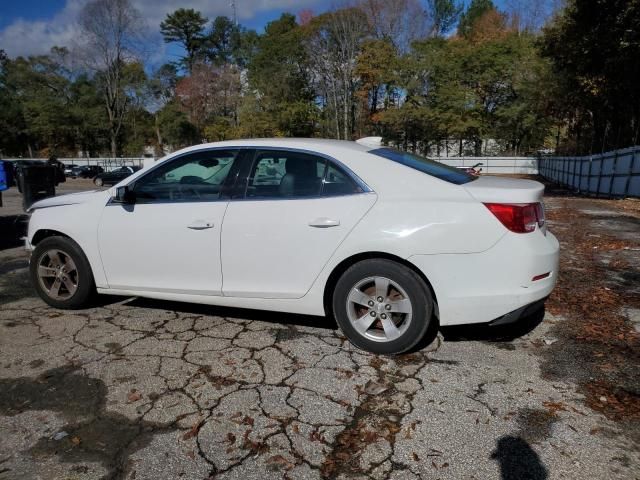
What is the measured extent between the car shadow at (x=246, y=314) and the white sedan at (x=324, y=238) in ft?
1.59

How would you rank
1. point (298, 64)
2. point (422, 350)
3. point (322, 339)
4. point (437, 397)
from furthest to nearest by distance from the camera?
1. point (298, 64)
2. point (322, 339)
3. point (422, 350)
4. point (437, 397)

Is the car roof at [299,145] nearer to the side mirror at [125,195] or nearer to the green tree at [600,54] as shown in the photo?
the side mirror at [125,195]

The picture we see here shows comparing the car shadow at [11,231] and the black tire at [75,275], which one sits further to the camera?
the car shadow at [11,231]

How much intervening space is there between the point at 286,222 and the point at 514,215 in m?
1.59

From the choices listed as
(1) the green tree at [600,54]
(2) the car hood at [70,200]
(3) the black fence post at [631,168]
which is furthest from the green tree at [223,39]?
(2) the car hood at [70,200]

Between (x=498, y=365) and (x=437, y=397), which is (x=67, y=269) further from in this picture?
(x=498, y=365)

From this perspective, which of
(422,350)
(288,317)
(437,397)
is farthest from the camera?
(288,317)

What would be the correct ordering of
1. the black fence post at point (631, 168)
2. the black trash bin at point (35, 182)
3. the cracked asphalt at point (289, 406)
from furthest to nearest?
1. the black fence post at point (631, 168)
2. the black trash bin at point (35, 182)
3. the cracked asphalt at point (289, 406)

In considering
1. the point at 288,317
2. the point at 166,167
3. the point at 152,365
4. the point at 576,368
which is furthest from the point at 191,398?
the point at 576,368

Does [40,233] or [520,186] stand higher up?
[520,186]

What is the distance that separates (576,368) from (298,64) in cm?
4774

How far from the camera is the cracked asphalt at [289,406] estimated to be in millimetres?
2314

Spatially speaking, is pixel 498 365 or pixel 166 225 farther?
pixel 166 225

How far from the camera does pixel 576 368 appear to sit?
3254 mm
